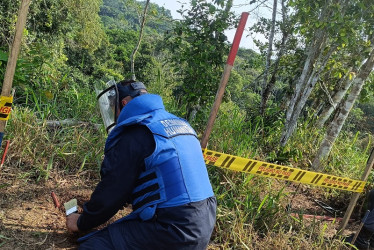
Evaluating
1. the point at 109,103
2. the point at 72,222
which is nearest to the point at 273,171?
the point at 109,103

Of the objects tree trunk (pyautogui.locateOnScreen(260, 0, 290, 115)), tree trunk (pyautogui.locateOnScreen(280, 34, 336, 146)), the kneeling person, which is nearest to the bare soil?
the kneeling person

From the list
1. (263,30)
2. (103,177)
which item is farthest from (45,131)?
(263,30)

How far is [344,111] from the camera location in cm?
463

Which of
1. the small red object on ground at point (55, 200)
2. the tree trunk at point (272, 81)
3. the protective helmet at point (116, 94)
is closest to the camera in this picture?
the protective helmet at point (116, 94)

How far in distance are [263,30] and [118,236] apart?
6.07 m

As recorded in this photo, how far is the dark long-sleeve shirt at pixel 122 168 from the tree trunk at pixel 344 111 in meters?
4.02

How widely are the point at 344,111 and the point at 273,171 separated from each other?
2343 millimetres

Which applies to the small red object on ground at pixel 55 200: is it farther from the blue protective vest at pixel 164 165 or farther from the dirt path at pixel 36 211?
the blue protective vest at pixel 164 165

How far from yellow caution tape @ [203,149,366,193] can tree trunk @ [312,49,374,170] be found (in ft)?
4.65

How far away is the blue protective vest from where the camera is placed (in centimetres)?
163

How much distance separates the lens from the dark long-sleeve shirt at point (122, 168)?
5.42ft

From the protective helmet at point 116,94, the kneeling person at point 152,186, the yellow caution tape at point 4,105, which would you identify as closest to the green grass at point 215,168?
the yellow caution tape at point 4,105

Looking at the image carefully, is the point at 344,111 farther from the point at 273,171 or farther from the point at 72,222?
the point at 72,222

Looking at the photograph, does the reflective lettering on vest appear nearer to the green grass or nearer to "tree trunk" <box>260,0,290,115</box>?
the green grass
